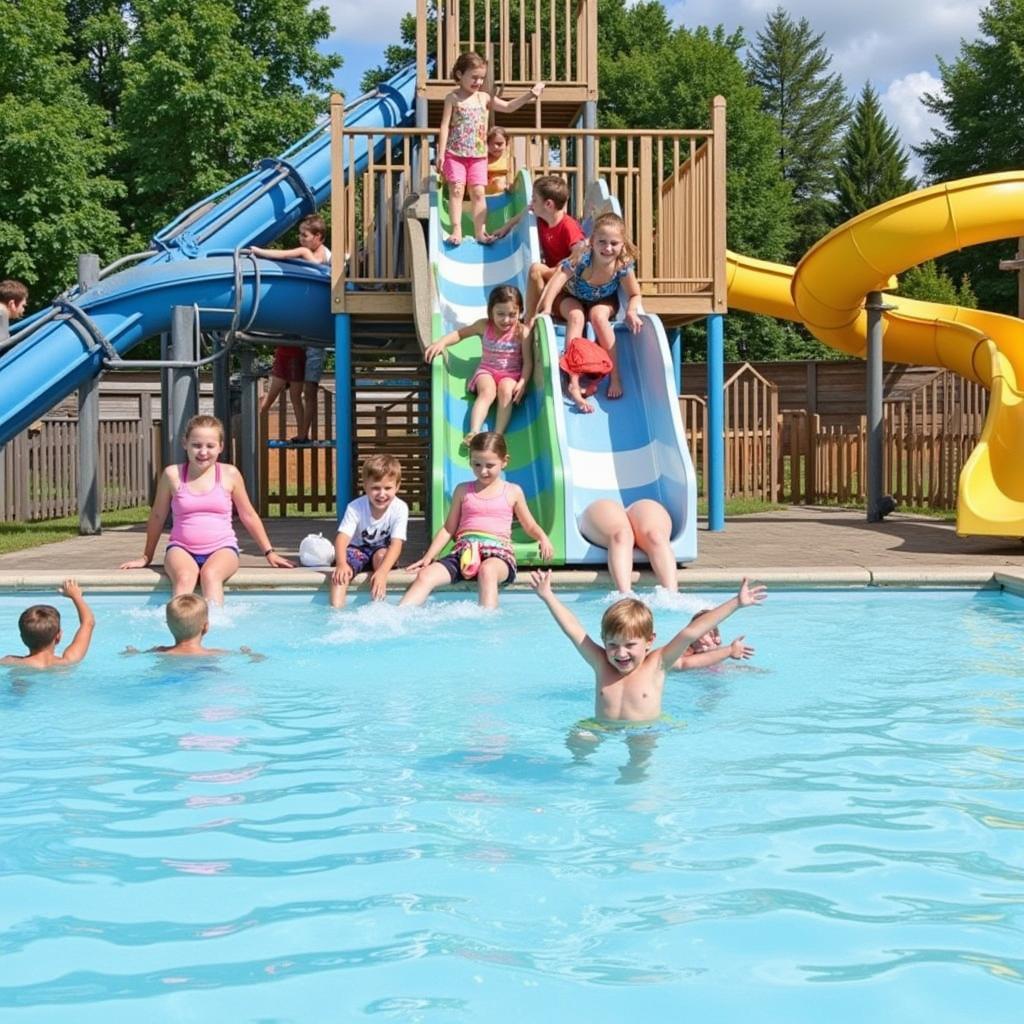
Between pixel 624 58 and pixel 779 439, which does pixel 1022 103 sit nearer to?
pixel 624 58

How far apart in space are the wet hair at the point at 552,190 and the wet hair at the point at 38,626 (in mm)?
6551

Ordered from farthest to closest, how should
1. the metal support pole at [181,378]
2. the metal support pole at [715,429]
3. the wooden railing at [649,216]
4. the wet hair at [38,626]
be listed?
the metal support pole at [715,429] → the metal support pole at [181,378] → the wooden railing at [649,216] → the wet hair at [38,626]

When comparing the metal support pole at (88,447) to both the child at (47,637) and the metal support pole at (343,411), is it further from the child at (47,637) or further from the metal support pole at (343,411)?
the child at (47,637)

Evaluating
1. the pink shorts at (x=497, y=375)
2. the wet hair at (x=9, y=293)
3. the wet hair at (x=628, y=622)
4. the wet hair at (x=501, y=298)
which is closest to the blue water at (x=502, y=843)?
the wet hair at (x=628, y=622)

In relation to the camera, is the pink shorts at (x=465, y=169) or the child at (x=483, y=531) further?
the pink shorts at (x=465, y=169)

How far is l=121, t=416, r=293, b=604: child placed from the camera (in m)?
8.24

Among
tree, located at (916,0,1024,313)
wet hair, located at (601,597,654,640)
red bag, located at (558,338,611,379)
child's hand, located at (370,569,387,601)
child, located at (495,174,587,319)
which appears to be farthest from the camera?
tree, located at (916,0,1024,313)

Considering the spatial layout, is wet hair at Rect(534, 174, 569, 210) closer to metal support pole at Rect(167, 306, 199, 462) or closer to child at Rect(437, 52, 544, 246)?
child at Rect(437, 52, 544, 246)

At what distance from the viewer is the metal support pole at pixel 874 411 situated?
13117mm

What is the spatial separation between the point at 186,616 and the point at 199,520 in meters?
1.85

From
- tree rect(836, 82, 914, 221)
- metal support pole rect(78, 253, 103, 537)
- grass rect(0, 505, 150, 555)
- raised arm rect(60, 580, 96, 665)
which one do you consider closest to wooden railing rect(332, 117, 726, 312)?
metal support pole rect(78, 253, 103, 537)

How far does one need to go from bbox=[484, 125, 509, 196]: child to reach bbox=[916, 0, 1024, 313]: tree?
2735 cm

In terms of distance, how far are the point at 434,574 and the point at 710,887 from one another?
4803 mm

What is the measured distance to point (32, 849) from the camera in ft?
12.7
